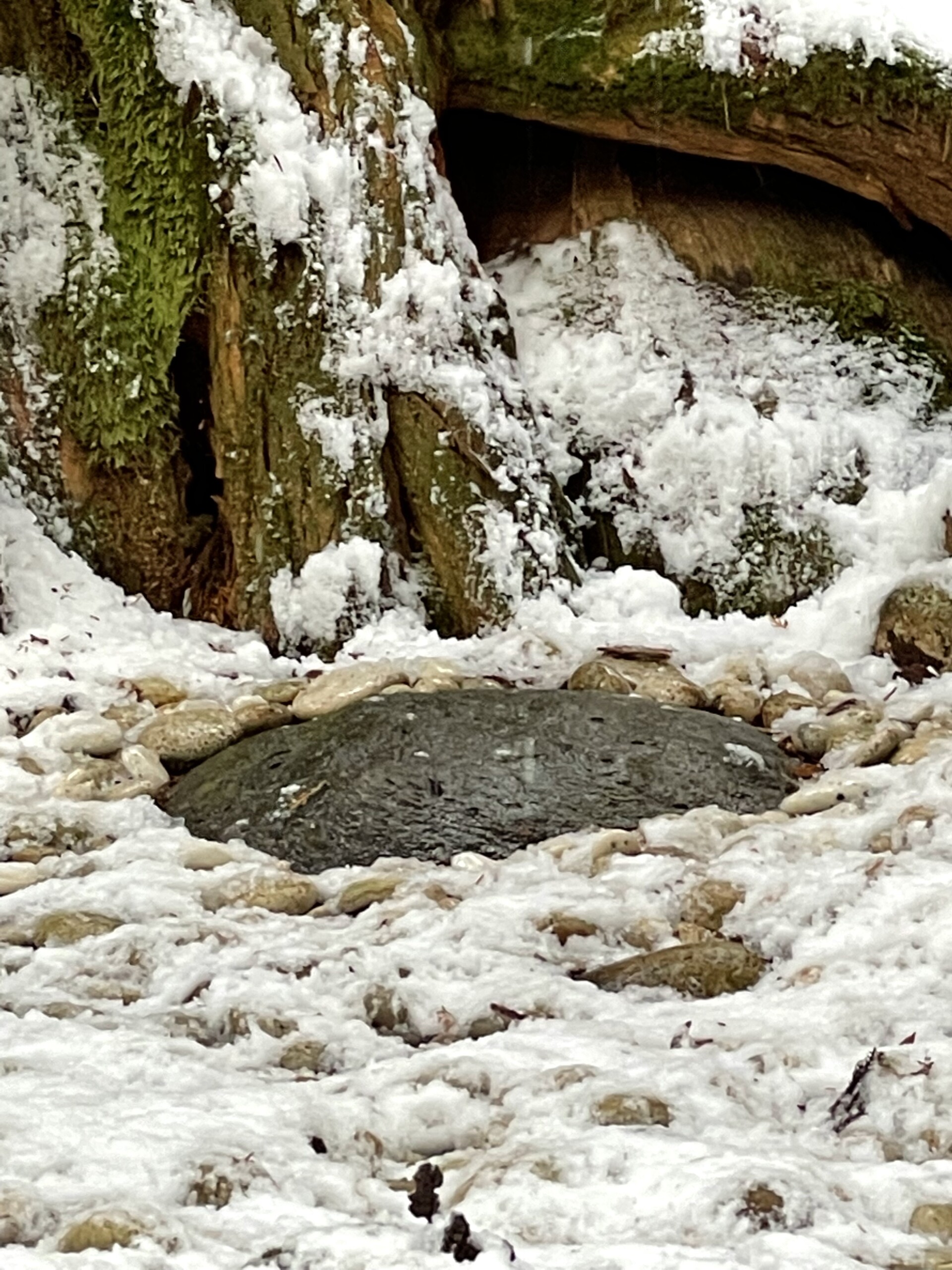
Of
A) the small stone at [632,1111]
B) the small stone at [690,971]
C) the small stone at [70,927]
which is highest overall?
the small stone at [632,1111]

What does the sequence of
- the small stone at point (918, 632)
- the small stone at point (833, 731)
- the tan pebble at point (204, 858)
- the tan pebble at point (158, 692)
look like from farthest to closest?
the small stone at point (918, 632), the tan pebble at point (158, 692), the small stone at point (833, 731), the tan pebble at point (204, 858)

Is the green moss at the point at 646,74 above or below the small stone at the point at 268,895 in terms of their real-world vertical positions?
above

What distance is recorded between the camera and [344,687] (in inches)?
132

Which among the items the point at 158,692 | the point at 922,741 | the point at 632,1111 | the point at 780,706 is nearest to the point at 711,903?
the point at 632,1111

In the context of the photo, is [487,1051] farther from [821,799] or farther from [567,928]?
[821,799]

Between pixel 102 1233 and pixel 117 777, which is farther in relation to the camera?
pixel 117 777

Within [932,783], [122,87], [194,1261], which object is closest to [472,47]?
[122,87]

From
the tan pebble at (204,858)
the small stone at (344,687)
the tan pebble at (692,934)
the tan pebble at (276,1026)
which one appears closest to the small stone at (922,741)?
the tan pebble at (692,934)

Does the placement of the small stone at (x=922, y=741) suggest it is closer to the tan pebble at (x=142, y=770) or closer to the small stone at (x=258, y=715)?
the small stone at (x=258, y=715)

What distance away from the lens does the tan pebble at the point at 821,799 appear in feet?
8.93

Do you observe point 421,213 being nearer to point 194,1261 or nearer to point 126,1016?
point 126,1016

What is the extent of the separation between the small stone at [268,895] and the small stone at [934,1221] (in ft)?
3.93

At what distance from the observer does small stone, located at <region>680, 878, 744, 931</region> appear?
2242 millimetres

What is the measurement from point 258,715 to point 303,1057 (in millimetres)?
1519
